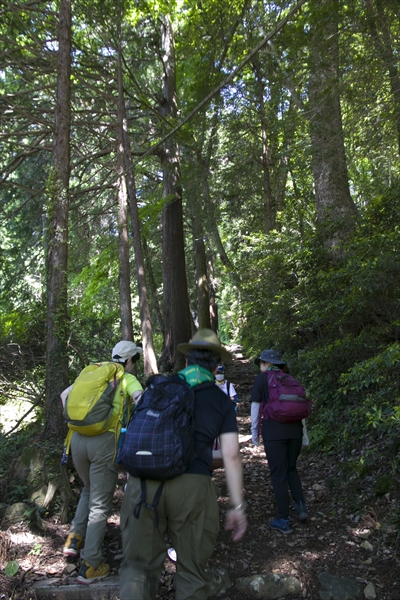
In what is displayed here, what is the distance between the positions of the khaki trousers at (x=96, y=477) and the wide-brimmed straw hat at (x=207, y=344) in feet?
4.64

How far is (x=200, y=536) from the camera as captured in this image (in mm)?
2418

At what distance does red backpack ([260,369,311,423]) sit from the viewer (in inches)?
177

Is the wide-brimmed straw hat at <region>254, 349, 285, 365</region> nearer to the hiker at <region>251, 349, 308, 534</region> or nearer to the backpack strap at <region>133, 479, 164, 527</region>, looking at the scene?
the hiker at <region>251, 349, 308, 534</region>

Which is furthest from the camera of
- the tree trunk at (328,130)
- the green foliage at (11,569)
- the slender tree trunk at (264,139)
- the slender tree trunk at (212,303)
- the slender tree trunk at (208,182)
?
the slender tree trunk at (212,303)

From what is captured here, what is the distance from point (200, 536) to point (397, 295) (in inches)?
194

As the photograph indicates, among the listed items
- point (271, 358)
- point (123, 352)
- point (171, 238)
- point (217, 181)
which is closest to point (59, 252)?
point (123, 352)

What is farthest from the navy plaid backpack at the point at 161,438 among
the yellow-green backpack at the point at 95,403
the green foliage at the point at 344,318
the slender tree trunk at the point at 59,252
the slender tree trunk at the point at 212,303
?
the slender tree trunk at the point at 212,303

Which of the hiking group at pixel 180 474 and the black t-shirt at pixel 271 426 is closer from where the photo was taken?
the hiking group at pixel 180 474

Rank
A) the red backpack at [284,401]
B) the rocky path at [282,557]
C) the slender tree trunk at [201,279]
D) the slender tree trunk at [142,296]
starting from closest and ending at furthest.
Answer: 1. the rocky path at [282,557]
2. the red backpack at [284,401]
3. the slender tree trunk at [142,296]
4. the slender tree trunk at [201,279]

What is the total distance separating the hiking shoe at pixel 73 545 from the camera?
389 centimetres

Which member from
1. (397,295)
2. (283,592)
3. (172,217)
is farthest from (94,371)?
(172,217)

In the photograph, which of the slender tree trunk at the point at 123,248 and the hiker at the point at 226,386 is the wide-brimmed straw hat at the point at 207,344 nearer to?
the hiker at the point at 226,386

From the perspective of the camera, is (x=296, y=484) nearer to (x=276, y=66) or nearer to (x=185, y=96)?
(x=276, y=66)

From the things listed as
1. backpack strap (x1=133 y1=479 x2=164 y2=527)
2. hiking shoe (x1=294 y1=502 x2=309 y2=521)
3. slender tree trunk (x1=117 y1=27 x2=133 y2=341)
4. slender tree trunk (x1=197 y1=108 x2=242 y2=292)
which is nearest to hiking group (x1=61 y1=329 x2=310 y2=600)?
backpack strap (x1=133 y1=479 x2=164 y2=527)
